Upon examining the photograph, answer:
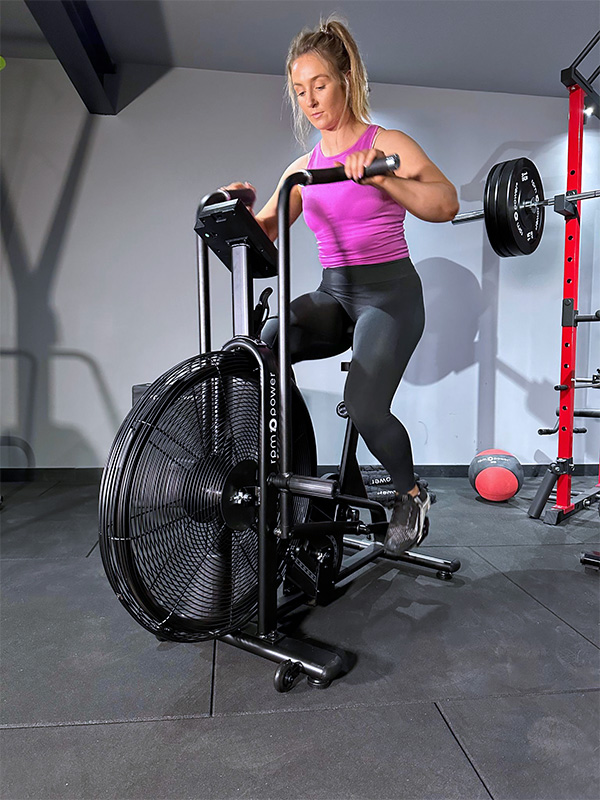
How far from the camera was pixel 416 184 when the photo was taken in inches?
55.7

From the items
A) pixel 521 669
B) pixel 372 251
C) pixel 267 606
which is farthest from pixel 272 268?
pixel 521 669

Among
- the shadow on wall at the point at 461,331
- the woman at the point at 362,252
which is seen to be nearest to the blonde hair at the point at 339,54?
the woman at the point at 362,252

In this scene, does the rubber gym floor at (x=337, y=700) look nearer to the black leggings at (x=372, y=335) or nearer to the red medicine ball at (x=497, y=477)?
the black leggings at (x=372, y=335)

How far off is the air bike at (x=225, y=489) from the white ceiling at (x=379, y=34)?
6.86ft

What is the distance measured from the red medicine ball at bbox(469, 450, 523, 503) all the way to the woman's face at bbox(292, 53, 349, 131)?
7.16 ft

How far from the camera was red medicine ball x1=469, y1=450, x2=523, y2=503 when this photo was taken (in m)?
3.08

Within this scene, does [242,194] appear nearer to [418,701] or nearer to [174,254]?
[418,701]

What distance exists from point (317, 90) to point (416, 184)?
0.42 m

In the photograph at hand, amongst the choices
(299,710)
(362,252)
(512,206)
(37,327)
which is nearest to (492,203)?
(512,206)

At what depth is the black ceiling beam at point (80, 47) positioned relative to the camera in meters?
2.62

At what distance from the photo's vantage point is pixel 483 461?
10.5ft

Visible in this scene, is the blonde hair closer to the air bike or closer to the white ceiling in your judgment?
the air bike

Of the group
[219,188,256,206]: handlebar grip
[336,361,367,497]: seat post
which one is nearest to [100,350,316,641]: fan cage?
[219,188,256,206]: handlebar grip

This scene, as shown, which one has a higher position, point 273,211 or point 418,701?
point 273,211
